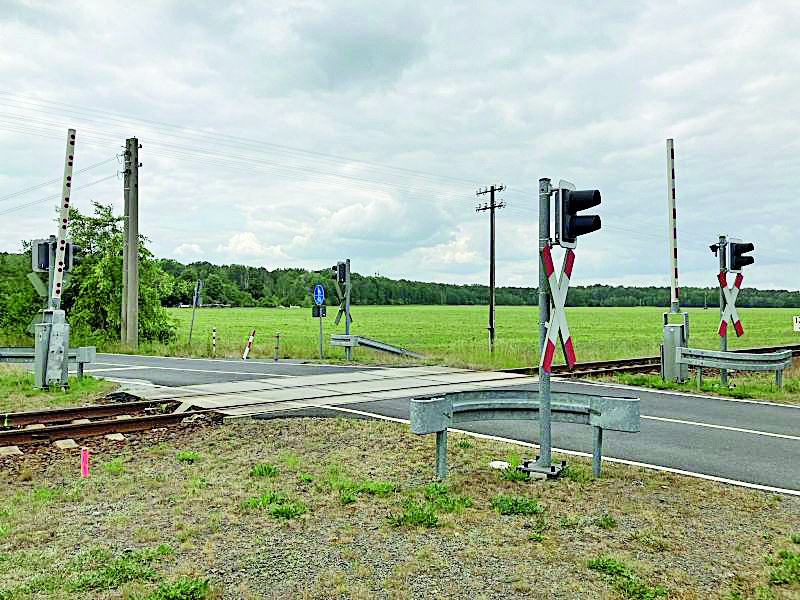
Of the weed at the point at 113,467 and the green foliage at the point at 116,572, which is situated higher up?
the green foliage at the point at 116,572

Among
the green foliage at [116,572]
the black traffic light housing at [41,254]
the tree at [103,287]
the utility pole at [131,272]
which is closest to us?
the green foliage at [116,572]

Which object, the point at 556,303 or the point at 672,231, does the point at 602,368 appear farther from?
the point at 556,303

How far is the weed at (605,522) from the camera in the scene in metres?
5.23

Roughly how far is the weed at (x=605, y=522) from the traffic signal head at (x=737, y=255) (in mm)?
10553

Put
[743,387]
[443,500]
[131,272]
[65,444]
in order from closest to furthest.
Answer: [443,500], [65,444], [743,387], [131,272]

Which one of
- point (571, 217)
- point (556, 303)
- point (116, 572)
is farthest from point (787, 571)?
point (116, 572)

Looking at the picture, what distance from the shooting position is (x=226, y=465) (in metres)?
7.32

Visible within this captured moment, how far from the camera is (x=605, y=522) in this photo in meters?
5.28

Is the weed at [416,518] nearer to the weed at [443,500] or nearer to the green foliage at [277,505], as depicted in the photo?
the weed at [443,500]

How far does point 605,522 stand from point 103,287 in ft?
88.9

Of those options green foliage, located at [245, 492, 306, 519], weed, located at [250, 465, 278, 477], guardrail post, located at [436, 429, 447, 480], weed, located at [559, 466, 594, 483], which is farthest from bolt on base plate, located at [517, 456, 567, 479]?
weed, located at [250, 465, 278, 477]

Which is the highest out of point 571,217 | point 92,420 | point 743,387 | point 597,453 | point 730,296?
point 571,217

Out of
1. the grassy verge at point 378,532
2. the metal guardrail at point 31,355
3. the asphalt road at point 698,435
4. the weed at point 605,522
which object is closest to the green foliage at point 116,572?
the grassy verge at point 378,532

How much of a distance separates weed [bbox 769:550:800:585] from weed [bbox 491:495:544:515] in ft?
5.65
